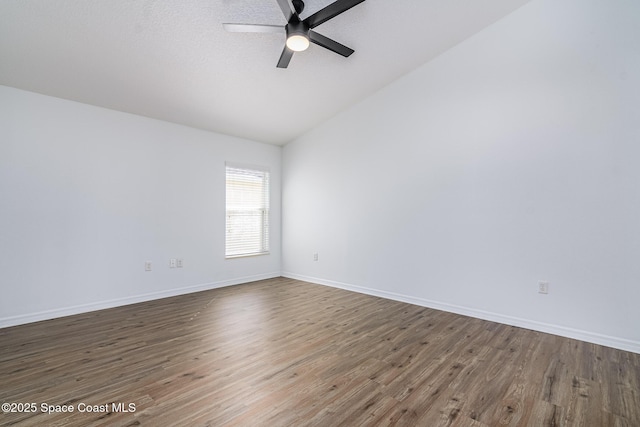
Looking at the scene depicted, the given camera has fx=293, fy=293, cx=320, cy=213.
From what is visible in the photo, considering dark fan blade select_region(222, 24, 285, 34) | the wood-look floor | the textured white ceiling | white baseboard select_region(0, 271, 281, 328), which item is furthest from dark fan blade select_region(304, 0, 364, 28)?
white baseboard select_region(0, 271, 281, 328)

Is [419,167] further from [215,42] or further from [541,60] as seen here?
[215,42]

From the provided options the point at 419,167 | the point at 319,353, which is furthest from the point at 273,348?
the point at 419,167

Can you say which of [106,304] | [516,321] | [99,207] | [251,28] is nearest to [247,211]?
[99,207]

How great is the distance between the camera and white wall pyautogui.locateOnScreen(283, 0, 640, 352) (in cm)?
273

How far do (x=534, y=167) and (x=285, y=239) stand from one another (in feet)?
13.4

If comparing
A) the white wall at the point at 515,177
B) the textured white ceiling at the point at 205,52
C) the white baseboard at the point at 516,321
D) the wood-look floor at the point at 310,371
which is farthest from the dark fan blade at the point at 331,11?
the white baseboard at the point at 516,321

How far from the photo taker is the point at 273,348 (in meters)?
2.61

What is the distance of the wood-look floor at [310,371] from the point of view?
5.71 feet

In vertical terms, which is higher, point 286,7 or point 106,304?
point 286,7

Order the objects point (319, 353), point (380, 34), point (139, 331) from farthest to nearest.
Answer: point (380, 34) < point (139, 331) < point (319, 353)

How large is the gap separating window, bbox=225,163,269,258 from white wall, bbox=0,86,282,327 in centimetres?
20

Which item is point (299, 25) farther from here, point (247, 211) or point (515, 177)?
point (247, 211)

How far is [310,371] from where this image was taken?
2221 mm

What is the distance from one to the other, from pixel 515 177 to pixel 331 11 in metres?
2.58
